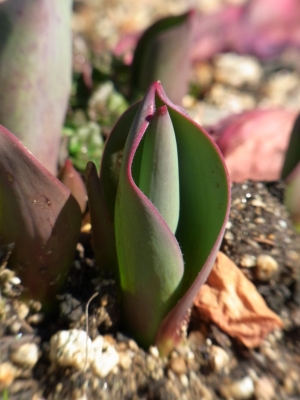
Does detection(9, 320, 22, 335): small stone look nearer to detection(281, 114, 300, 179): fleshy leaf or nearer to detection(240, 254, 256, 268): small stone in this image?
detection(240, 254, 256, 268): small stone

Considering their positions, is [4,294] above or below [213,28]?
below

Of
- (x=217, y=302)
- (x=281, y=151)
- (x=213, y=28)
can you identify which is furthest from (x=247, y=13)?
(x=217, y=302)

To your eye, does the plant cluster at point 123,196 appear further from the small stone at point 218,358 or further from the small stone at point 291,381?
the small stone at point 291,381

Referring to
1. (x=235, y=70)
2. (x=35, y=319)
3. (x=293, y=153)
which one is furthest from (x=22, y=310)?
(x=235, y=70)

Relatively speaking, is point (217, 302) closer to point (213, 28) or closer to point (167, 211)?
point (167, 211)

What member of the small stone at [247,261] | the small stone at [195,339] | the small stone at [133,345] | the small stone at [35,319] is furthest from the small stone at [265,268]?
the small stone at [35,319]

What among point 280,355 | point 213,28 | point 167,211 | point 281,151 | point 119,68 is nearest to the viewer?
point 167,211

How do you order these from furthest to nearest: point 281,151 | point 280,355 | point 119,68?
point 119,68 → point 281,151 → point 280,355
